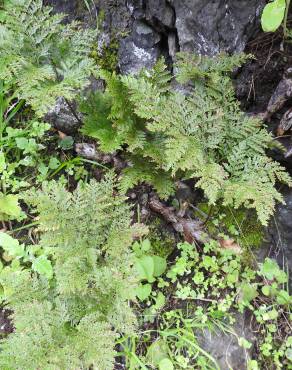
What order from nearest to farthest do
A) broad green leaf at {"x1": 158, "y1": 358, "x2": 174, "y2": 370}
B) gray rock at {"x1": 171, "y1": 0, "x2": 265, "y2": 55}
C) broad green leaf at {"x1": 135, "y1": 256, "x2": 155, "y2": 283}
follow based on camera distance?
broad green leaf at {"x1": 158, "y1": 358, "x2": 174, "y2": 370}, broad green leaf at {"x1": 135, "y1": 256, "x2": 155, "y2": 283}, gray rock at {"x1": 171, "y1": 0, "x2": 265, "y2": 55}

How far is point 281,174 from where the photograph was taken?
3066 mm

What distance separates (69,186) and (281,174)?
1.86 metres

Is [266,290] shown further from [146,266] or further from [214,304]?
[146,266]

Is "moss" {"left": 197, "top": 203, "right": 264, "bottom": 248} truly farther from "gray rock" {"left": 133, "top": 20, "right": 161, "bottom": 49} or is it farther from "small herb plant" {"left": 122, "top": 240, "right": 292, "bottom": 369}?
"gray rock" {"left": 133, "top": 20, "right": 161, "bottom": 49}

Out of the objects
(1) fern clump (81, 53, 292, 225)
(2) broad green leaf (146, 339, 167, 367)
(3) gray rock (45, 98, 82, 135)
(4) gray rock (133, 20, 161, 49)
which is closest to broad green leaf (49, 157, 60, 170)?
(3) gray rock (45, 98, 82, 135)

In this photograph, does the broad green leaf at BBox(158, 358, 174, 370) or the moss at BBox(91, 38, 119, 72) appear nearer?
the broad green leaf at BBox(158, 358, 174, 370)

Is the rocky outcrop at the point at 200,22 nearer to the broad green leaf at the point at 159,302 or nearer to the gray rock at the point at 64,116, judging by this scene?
the gray rock at the point at 64,116

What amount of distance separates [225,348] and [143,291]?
81 centimetres

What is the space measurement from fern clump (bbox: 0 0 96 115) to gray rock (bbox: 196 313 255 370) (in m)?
2.16

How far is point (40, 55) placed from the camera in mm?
3055

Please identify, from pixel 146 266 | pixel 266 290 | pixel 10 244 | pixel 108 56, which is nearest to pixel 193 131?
pixel 146 266

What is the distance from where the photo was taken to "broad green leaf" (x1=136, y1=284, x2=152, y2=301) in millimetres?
3152

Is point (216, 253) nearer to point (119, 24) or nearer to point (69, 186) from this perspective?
point (69, 186)

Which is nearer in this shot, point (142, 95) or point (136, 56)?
point (142, 95)
